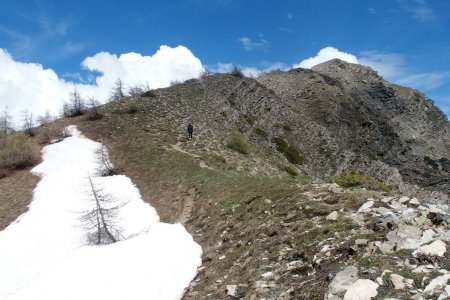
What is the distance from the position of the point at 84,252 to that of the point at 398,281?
14.4 m

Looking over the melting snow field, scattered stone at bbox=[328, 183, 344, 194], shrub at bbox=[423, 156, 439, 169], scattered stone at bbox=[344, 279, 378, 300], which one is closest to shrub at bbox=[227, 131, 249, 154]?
the melting snow field

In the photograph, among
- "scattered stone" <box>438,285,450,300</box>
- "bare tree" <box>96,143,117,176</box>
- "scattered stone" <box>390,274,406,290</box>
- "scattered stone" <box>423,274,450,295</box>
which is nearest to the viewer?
"scattered stone" <box>438,285,450,300</box>

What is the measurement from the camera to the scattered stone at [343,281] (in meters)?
9.62

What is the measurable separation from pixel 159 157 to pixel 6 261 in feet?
54.3

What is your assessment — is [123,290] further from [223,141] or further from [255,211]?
[223,141]

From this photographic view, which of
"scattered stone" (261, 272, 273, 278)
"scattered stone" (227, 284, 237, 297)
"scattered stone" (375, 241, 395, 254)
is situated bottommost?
"scattered stone" (227, 284, 237, 297)

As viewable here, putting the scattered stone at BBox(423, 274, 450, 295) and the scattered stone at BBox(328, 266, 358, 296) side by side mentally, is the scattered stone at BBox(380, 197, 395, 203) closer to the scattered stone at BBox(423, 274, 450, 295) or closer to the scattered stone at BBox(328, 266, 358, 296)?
the scattered stone at BBox(328, 266, 358, 296)

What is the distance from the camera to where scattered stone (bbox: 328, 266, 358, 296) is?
9.62 m

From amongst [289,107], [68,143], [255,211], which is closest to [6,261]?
[255,211]

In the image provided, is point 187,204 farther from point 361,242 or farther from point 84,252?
point 361,242

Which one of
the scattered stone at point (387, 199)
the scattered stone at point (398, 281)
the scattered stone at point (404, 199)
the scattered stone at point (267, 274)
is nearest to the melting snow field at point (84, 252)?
the scattered stone at point (267, 274)

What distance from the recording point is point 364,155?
218 ft

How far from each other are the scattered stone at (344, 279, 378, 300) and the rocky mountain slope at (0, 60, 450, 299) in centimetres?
3

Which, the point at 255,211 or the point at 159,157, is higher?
the point at 159,157
